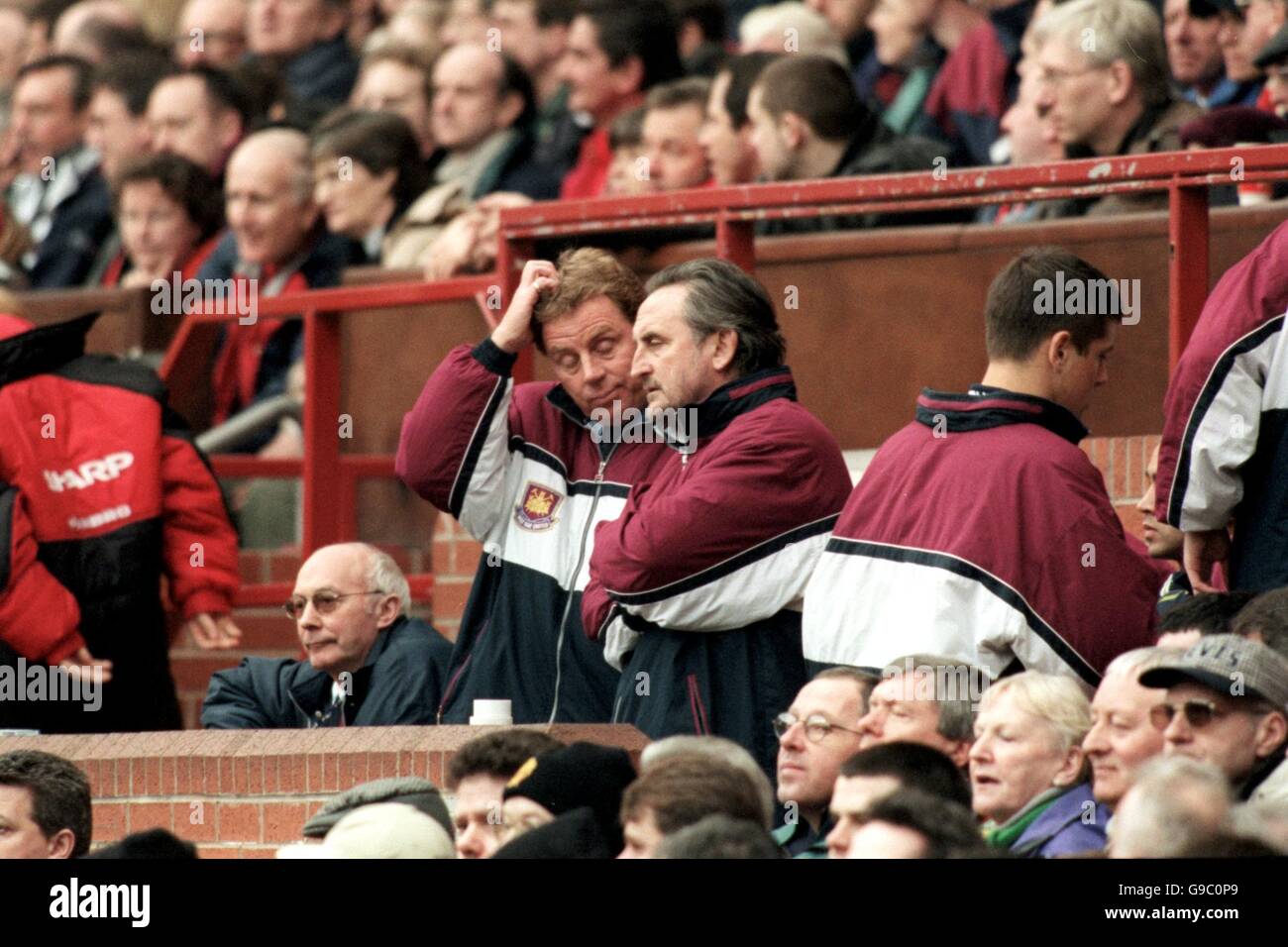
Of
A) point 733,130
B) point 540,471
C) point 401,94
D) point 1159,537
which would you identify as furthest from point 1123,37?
point 401,94

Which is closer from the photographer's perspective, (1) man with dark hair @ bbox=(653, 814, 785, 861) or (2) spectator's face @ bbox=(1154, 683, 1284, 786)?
(1) man with dark hair @ bbox=(653, 814, 785, 861)

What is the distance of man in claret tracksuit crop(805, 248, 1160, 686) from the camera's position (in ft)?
19.0

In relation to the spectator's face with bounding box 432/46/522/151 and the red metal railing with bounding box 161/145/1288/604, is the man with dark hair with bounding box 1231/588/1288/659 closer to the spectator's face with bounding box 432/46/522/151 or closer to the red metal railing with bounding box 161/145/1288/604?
the red metal railing with bounding box 161/145/1288/604

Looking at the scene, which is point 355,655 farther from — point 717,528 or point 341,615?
point 717,528

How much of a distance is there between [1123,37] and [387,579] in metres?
2.71

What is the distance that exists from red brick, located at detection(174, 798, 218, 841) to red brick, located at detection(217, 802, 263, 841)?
0.08ft

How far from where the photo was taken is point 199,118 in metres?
12.6

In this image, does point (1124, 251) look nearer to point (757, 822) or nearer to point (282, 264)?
point (757, 822)

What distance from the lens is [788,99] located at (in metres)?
8.80

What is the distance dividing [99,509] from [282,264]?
117 inches

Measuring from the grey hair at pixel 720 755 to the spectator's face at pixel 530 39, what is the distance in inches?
302

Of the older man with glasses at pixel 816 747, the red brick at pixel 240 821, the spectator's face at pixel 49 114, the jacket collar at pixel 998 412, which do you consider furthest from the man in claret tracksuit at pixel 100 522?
the spectator's face at pixel 49 114

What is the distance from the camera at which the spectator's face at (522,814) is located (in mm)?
5309

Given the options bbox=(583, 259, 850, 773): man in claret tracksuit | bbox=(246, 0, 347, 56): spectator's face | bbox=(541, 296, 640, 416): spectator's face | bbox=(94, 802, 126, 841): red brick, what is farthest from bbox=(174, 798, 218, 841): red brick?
bbox=(246, 0, 347, 56): spectator's face
